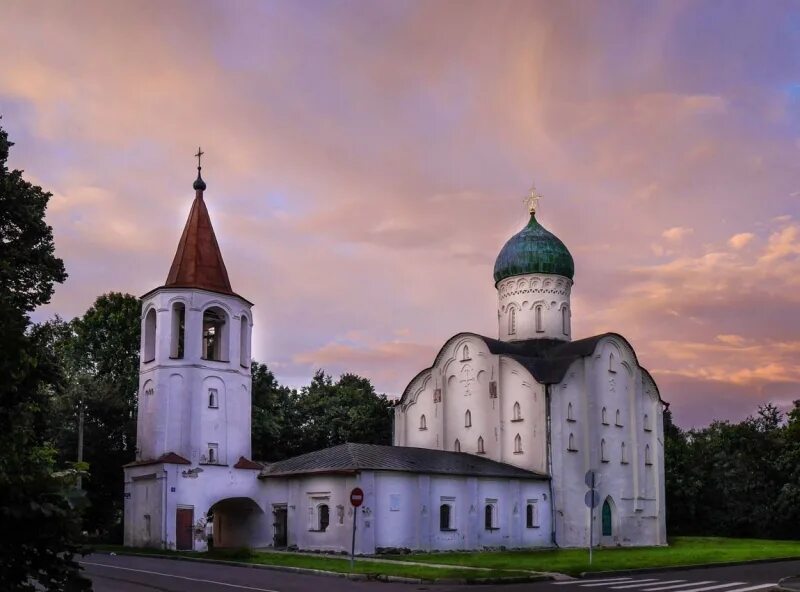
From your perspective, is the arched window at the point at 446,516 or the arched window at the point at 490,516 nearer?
the arched window at the point at 446,516

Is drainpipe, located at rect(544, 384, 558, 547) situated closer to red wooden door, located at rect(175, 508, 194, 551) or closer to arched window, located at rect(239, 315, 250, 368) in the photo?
arched window, located at rect(239, 315, 250, 368)

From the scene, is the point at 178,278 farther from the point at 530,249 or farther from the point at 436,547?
the point at 530,249

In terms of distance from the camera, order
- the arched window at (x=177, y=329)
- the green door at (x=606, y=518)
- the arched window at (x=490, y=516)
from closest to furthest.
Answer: the arched window at (x=177, y=329)
the arched window at (x=490, y=516)
the green door at (x=606, y=518)

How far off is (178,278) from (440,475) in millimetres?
13851

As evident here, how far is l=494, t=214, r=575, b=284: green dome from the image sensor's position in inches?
1850

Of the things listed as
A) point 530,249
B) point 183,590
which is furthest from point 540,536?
point 183,590

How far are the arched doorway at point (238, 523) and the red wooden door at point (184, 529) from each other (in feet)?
7.03

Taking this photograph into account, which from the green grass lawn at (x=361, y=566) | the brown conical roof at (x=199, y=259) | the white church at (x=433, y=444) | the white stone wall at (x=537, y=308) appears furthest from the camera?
the white stone wall at (x=537, y=308)

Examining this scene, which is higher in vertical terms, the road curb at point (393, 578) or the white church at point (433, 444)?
the white church at point (433, 444)

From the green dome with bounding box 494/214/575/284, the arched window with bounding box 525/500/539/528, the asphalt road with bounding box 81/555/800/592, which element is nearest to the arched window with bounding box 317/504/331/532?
the asphalt road with bounding box 81/555/800/592

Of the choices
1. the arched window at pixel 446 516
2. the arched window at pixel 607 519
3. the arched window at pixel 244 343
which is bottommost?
the arched window at pixel 607 519

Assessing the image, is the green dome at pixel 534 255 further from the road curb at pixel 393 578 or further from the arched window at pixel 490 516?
the road curb at pixel 393 578

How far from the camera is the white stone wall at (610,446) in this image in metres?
39.9

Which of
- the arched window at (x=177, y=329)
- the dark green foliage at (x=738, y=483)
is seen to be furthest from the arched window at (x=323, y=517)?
the dark green foliage at (x=738, y=483)
